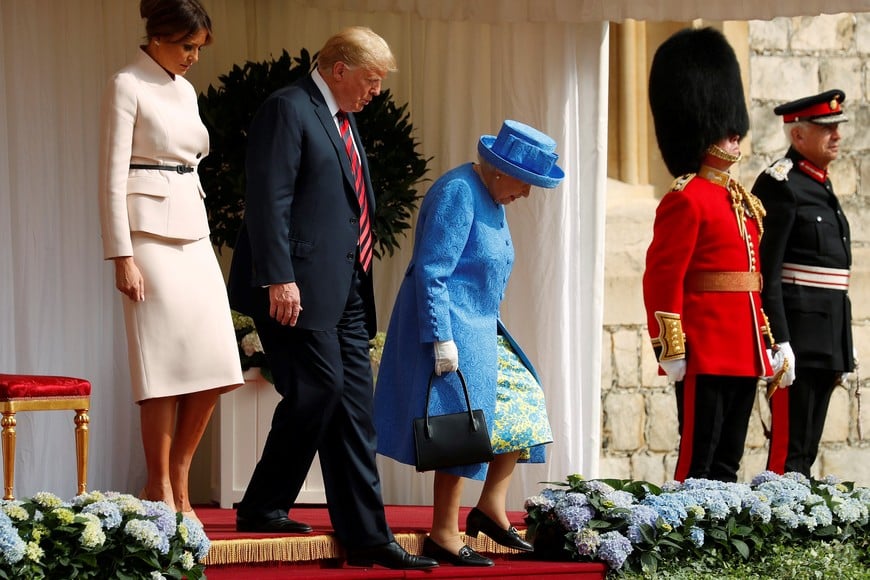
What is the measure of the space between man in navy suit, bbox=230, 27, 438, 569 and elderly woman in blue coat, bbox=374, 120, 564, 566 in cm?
14

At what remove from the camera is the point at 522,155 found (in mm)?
4754

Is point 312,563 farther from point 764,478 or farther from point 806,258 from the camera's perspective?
point 806,258

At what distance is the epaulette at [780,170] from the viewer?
6.28 metres

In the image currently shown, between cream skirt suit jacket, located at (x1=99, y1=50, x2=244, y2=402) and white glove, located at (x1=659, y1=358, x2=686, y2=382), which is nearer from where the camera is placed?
cream skirt suit jacket, located at (x1=99, y1=50, x2=244, y2=402)

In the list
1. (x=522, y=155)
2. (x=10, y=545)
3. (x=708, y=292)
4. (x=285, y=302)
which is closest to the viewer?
(x=10, y=545)

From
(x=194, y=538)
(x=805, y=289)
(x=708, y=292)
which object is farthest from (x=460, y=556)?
(x=805, y=289)

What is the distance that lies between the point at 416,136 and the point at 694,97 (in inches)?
51.7

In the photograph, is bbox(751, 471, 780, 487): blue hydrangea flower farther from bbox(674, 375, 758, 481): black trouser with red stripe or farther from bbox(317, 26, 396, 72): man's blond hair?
bbox(317, 26, 396, 72): man's blond hair

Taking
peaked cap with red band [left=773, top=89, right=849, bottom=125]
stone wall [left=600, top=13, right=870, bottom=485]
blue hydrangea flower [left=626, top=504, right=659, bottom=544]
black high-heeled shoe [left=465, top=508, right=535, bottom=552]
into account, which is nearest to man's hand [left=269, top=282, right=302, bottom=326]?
black high-heeled shoe [left=465, top=508, right=535, bottom=552]

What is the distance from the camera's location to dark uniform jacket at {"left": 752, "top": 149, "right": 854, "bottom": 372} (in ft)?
20.4

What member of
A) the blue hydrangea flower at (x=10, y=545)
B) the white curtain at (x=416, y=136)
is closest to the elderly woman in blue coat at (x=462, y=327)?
the blue hydrangea flower at (x=10, y=545)

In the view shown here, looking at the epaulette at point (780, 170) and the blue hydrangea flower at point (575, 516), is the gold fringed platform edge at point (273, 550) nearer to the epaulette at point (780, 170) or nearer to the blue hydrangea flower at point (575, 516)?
the blue hydrangea flower at point (575, 516)

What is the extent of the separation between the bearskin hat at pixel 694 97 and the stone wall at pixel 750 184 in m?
2.20

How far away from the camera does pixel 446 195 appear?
4.69m
